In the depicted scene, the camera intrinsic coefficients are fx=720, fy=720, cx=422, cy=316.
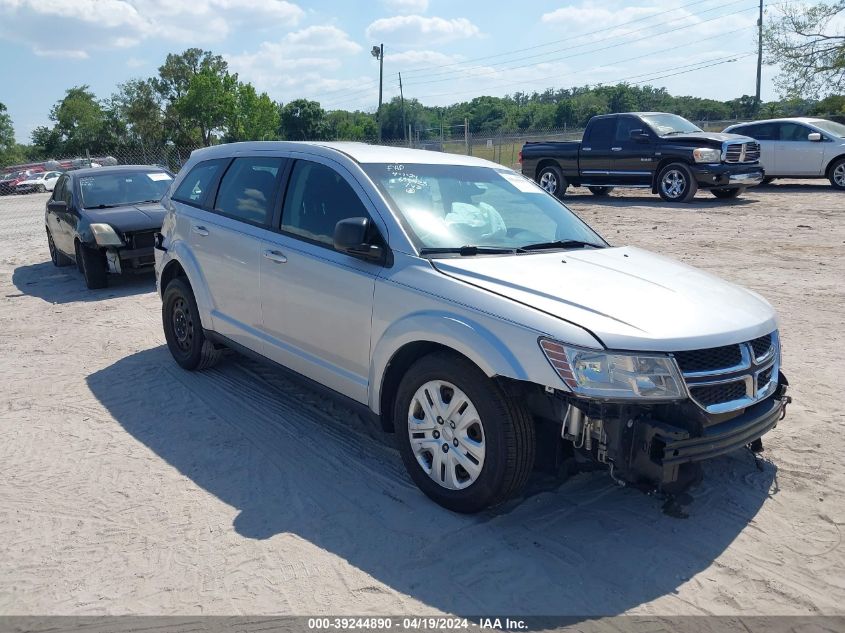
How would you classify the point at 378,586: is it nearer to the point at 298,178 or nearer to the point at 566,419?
the point at 566,419

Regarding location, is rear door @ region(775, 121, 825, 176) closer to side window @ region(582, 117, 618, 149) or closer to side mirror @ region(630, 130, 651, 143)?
side mirror @ region(630, 130, 651, 143)

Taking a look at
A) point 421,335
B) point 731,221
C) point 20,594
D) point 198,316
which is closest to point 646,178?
point 731,221

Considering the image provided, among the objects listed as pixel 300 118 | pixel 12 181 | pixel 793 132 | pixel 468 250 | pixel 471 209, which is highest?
pixel 300 118

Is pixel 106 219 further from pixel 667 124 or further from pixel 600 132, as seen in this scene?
pixel 667 124

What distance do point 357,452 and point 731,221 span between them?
1087 cm

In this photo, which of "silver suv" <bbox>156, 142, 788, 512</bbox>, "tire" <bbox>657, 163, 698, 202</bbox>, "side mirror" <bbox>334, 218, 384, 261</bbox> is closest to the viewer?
"silver suv" <bbox>156, 142, 788, 512</bbox>

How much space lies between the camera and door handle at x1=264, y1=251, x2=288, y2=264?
15.5 ft

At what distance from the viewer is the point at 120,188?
→ 10.9 metres

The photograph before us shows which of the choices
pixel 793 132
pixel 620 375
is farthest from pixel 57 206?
pixel 793 132

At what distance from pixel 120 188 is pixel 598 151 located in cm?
1075

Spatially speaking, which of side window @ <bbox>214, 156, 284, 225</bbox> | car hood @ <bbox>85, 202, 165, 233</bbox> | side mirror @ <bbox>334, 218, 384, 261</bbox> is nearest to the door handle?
side window @ <bbox>214, 156, 284, 225</bbox>

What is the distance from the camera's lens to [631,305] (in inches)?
137

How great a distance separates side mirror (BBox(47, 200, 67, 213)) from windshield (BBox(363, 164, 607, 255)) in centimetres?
814

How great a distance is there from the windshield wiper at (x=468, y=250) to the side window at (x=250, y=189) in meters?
1.50
